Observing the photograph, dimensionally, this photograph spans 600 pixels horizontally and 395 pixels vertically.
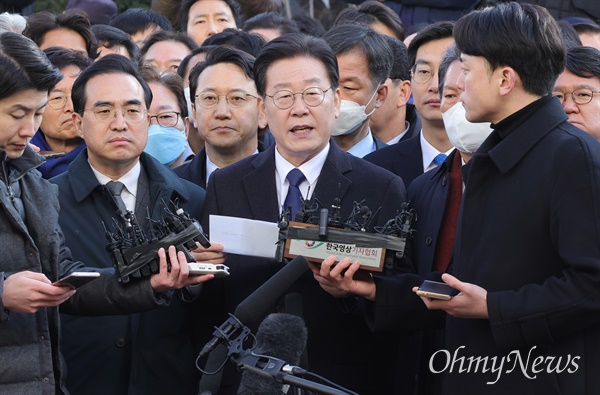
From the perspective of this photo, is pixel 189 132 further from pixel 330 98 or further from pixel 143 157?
pixel 330 98

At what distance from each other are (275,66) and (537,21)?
1.59 meters

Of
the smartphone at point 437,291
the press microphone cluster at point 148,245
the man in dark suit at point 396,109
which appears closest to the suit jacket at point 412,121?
the man in dark suit at point 396,109

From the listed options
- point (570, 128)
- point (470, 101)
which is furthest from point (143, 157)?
point (570, 128)

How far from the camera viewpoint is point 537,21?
455cm

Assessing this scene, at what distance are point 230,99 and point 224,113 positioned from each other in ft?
0.42

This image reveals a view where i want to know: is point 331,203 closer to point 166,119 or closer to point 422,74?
point 422,74

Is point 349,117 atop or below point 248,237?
atop

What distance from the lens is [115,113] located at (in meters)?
6.03

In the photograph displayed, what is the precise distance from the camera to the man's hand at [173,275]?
476 cm

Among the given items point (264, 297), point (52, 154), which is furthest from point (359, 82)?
point (264, 297)

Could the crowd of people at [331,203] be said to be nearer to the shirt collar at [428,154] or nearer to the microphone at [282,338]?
the shirt collar at [428,154]

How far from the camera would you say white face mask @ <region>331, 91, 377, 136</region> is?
23.1 feet

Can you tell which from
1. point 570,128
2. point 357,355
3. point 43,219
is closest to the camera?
point 570,128

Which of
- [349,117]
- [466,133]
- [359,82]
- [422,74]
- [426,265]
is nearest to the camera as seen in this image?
[426,265]
